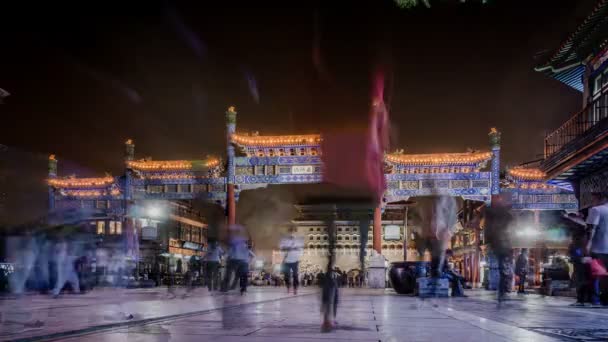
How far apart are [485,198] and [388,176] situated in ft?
19.5

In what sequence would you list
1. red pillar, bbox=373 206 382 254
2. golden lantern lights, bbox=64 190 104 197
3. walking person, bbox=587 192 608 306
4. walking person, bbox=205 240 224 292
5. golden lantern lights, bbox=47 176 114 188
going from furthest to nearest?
golden lantern lights, bbox=64 190 104 197 → golden lantern lights, bbox=47 176 114 188 → red pillar, bbox=373 206 382 254 → walking person, bbox=205 240 224 292 → walking person, bbox=587 192 608 306

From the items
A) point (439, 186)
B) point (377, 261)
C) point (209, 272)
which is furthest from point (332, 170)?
point (439, 186)

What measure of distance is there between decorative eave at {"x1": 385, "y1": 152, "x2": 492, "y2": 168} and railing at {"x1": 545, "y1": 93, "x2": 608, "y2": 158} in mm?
16860

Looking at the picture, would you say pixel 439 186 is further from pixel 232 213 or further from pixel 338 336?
pixel 338 336

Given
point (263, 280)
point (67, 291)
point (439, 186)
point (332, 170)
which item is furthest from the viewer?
point (263, 280)

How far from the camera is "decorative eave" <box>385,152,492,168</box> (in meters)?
35.7

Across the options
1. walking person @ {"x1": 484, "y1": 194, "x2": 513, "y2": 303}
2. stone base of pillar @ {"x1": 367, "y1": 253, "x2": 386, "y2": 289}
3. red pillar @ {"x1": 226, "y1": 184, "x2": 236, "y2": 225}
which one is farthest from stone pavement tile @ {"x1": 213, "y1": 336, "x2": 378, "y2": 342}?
red pillar @ {"x1": 226, "y1": 184, "x2": 236, "y2": 225}

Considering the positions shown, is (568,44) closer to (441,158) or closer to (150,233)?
(441,158)

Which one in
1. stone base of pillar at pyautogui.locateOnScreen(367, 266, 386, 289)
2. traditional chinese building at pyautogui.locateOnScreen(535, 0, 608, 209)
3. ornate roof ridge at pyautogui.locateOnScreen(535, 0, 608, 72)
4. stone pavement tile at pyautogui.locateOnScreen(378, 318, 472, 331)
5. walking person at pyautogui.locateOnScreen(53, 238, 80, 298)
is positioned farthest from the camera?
stone base of pillar at pyautogui.locateOnScreen(367, 266, 386, 289)

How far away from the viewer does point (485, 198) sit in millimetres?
36219

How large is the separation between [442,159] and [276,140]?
10.0 m

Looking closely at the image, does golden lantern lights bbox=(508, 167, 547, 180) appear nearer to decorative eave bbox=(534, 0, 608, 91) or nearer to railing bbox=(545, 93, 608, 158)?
decorative eave bbox=(534, 0, 608, 91)

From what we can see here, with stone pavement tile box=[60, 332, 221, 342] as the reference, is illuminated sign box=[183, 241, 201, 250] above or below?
below

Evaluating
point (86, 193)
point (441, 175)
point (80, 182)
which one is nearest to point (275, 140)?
point (441, 175)
